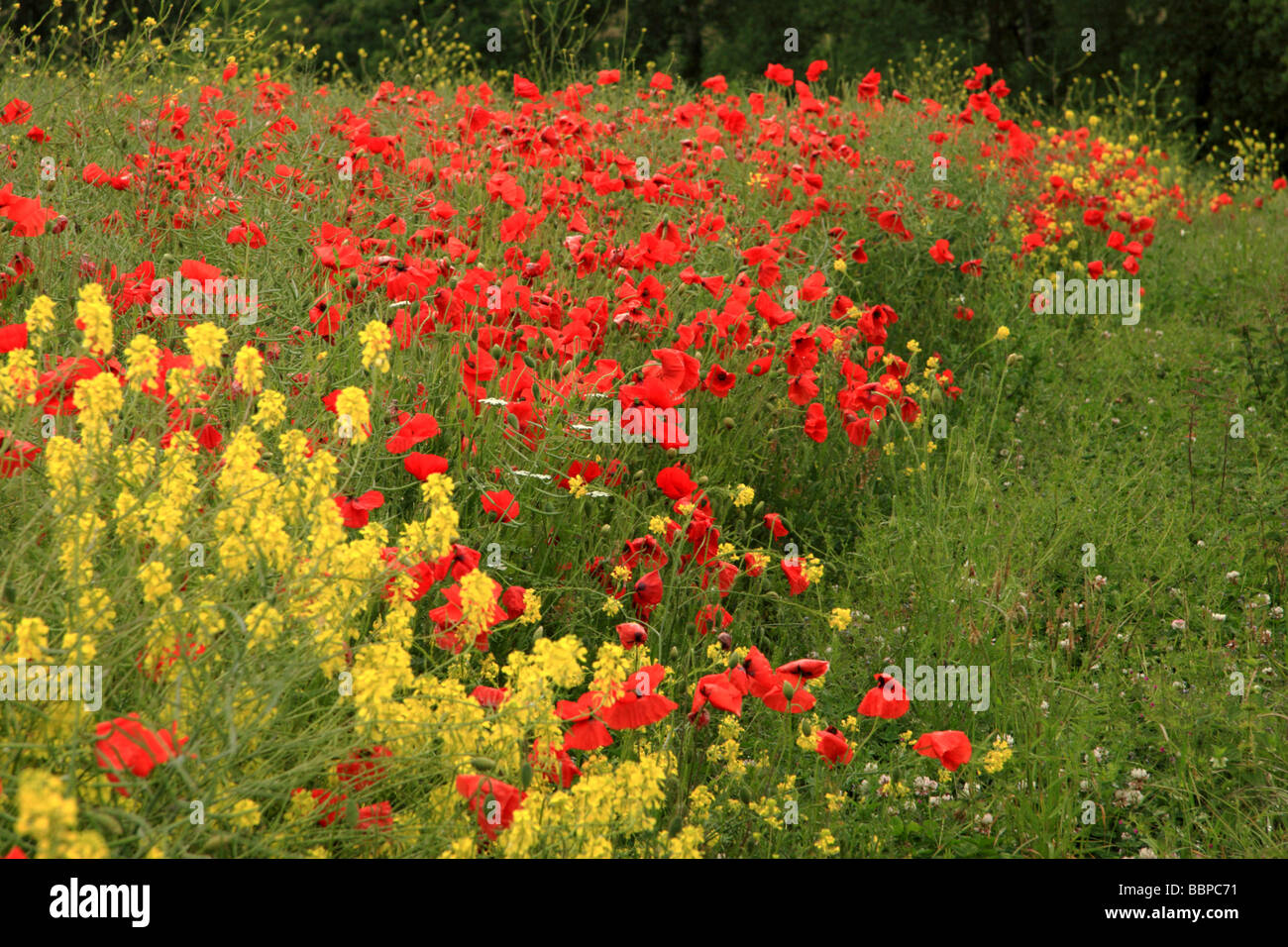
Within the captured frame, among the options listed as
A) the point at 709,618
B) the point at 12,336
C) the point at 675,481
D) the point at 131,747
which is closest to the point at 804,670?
the point at 709,618

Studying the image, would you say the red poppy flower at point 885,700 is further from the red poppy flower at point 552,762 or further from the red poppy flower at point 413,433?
the red poppy flower at point 413,433

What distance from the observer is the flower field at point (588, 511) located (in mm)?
1600

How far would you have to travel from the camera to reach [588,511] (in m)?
2.92

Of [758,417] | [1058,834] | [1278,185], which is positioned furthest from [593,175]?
[1278,185]

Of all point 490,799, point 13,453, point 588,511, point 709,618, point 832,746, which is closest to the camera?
point 490,799

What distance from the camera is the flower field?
63.0 inches

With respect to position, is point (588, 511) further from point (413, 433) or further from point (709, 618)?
point (413, 433)

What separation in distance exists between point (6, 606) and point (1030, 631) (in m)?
2.43

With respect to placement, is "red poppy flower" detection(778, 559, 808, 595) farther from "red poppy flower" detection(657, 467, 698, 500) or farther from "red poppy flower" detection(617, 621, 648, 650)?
"red poppy flower" detection(617, 621, 648, 650)

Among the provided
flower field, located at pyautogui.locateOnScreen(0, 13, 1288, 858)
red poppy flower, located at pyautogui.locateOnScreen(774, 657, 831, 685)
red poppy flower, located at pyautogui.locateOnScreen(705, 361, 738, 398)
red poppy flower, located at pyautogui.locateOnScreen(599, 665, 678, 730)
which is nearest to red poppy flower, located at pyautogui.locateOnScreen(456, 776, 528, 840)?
flower field, located at pyautogui.locateOnScreen(0, 13, 1288, 858)

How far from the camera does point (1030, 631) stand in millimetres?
2885

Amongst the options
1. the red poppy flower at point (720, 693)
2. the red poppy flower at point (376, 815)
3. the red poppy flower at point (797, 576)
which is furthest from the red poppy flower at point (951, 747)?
the red poppy flower at point (376, 815)

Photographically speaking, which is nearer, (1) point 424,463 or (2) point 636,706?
(2) point 636,706

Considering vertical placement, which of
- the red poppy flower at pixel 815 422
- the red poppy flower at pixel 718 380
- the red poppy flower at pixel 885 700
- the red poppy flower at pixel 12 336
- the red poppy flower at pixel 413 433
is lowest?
the red poppy flower at pixel 885 700
